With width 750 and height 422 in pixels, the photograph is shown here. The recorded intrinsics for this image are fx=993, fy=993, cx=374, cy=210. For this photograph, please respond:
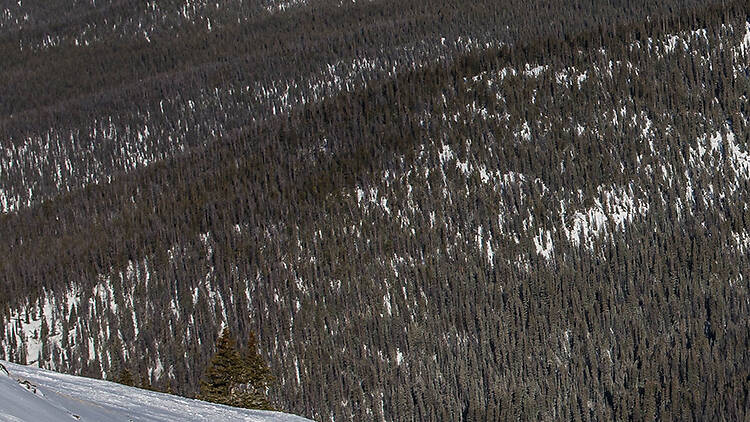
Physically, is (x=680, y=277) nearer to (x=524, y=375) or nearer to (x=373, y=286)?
(x=524, y=375)

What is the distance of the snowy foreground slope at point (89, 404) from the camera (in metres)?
19.1

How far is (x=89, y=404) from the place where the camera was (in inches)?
893

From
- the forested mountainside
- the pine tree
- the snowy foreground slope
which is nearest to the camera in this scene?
the snowy foreground slope

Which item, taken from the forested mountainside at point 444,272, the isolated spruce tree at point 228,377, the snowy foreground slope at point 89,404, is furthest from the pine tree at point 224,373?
the forested mountainside at point 444,272

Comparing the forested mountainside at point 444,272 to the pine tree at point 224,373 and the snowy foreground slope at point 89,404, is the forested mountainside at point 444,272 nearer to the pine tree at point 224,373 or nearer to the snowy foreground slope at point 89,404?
the pine tree at point 224,373

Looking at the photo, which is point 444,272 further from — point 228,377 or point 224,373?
point 224,373

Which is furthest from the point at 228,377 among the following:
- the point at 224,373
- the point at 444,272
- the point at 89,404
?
the point at 444,272

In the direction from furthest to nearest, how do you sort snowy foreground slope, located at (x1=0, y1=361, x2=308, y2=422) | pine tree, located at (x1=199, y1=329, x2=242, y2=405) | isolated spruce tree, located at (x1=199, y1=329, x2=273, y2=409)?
pine tree, located at (x1=199, y1=329, x2=242, y2=405), isolated spruce tree, located at (x1=199, y1=329, x2=273, y2=409), snowy foreground slope, located at (x1=0, y1=361, x2=308, y2=422)

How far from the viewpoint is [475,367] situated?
155 meters

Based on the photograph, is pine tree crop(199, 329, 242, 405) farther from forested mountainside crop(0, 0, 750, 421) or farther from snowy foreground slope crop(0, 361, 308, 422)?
forested mountainside crop(0, 0, 750, 421)

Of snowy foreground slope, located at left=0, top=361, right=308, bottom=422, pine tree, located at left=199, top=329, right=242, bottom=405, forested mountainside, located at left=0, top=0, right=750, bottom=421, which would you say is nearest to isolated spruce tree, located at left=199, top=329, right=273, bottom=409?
pine tree, located at left=199, top=329, right=242, bottom=405

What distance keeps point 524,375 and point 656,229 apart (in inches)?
1612

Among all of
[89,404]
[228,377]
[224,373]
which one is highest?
[89,404]

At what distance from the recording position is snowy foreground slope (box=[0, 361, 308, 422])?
19109 millimetres
